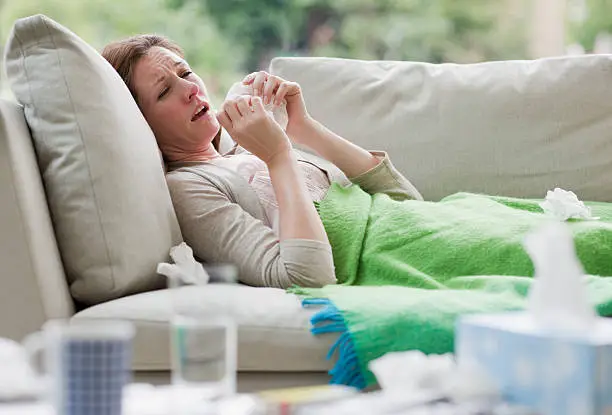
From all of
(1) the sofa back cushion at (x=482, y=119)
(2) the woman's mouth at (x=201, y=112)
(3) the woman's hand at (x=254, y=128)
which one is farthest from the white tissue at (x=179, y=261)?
(1) the sofa back cushion at (x=482, y=119)

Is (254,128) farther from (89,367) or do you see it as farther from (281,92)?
(89,367)

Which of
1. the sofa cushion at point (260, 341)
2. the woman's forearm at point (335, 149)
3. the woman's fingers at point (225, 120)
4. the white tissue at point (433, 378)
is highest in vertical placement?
the woman's fingers at point (225, 120)

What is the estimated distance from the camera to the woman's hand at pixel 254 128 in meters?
2.07

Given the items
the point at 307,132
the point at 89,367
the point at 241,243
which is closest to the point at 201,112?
the point at 307,132

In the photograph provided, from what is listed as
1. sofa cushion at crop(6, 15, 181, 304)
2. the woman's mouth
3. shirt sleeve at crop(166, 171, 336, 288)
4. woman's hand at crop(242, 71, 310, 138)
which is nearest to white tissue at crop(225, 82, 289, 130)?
woman's hand at crop(242, 71, 310, 138)

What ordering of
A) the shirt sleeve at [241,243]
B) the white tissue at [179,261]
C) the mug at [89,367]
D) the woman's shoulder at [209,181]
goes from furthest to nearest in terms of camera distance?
1. the woman's shoulder at [209,181]
2. the shirt sleeve at [241,243]
3. the white tissue at [179,261]
4. the mug at [89,367]

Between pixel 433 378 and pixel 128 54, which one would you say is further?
pixel 128 54

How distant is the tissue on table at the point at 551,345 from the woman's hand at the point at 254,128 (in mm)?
910

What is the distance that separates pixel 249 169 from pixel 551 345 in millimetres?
1204

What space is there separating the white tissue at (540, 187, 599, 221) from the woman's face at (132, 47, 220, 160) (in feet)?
2.42

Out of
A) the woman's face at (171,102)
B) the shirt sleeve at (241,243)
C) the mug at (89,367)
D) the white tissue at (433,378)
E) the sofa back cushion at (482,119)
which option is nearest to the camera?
the mug at (89,367)

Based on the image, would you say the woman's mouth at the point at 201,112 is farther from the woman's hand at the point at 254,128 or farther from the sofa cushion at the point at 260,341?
the sofa cushion at the point at 260,341

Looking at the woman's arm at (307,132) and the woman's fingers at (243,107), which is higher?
the woman's fingers at (243,107)

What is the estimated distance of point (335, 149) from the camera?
2.38 meters
